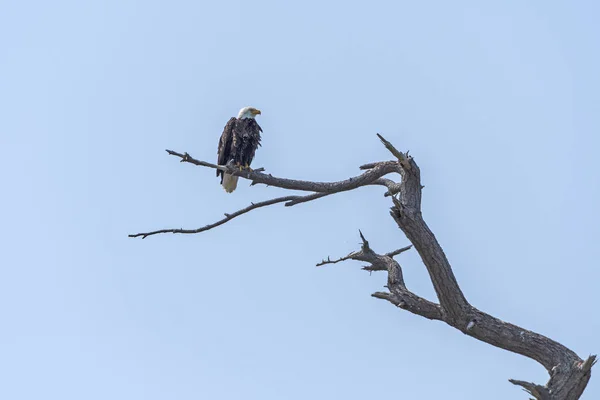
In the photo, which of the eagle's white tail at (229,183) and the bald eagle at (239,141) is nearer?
the bald eagle at (239,141)

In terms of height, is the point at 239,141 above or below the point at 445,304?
above

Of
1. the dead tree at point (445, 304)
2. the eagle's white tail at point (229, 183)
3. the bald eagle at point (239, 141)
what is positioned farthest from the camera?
the eagle's white tail at point (229, 183)

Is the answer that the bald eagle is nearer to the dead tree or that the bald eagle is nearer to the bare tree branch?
the bare tree branch

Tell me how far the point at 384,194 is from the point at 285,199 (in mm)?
831

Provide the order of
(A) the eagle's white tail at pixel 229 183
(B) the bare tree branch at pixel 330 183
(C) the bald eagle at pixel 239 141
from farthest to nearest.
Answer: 1. (A) the eagle's white tail at pixel 229 183
2. (C) the bald eagle at pixel 239 141
3. (B) the bare tree branch at pixel 330 183

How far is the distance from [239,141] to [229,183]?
2.25ft

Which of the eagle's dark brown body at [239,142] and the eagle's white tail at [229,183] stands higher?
the eagle's dark brown body at [239,142]

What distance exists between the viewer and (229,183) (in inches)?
440

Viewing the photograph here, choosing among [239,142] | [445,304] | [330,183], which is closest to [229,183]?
[239,142]

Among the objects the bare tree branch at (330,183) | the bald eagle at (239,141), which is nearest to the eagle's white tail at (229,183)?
the bald eagle at (239,141)

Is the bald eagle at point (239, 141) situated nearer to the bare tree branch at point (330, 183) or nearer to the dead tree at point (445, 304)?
the bare tree branch at point (330, 183)

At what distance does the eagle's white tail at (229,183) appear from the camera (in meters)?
11.1

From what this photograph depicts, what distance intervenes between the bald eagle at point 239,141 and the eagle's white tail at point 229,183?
302 millimetres

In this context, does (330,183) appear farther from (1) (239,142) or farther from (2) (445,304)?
(1) (239,142)
